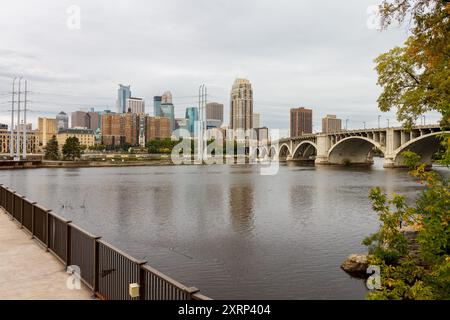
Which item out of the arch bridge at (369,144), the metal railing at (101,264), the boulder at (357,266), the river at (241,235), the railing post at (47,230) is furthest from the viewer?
the arch bridge at (369,144)

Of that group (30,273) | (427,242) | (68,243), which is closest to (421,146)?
(427,242)

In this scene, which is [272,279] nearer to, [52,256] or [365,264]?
[365,264]

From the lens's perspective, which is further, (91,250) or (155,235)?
(155,235)

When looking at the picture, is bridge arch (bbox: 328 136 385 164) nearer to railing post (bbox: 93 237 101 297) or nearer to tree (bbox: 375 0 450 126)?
tree (bbox: 375 0 450 126)

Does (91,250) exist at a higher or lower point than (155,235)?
higher

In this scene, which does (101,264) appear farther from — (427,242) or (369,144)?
(369,144)

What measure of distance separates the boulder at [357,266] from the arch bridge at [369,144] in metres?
62.7

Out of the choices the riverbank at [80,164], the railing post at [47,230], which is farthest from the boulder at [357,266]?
the riverbank at [80,164]

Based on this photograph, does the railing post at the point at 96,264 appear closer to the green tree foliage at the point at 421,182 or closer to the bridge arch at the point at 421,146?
the green tree foliage at the point at 421,182

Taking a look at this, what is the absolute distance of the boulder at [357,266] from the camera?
18.2 metres

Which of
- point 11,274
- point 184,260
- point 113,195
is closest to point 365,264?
point 184,260
